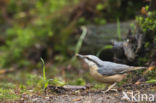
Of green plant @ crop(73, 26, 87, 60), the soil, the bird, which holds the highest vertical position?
green plant @ crop(73, 26, 87, 60)

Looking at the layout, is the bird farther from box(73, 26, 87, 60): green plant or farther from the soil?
box(73, 26, 87, 60): green plant

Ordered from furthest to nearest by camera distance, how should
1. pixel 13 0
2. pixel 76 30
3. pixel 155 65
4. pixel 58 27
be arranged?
1. pixel 13 0
2. pixel 58 27
3. pixel 76 30
4. pixel 155 65

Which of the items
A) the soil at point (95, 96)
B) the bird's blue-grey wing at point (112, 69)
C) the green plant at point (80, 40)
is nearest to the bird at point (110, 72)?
the bird's blue-grey wing at point (112, 69)

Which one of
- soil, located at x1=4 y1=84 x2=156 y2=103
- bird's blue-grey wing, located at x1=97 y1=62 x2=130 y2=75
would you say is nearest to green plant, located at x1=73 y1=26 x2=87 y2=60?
soil, located at x1=4 y1=84 x2=156 y2=103

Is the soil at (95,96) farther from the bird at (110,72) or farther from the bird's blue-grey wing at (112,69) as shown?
the bird's blue-grey wing at (112,69)

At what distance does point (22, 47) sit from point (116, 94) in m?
5.86

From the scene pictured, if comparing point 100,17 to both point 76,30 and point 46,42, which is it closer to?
point 76,30

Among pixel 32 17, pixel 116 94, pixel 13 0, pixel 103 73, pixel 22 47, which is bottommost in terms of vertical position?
pixel 116 94

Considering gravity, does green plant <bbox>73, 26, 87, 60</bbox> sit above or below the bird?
above

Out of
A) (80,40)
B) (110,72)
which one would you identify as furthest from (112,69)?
(80,40)

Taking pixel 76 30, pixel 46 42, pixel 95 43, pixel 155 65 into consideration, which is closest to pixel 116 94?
pixel 155 65

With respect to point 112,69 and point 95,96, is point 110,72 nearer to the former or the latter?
point 112,69

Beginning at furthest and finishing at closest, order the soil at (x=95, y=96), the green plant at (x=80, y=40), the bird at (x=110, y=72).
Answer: the green plant at (x=80, y=40)
the bird at (x=110, y=72)
the soil at (x=95, y=96)

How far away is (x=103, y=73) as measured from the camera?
420 centimetres
